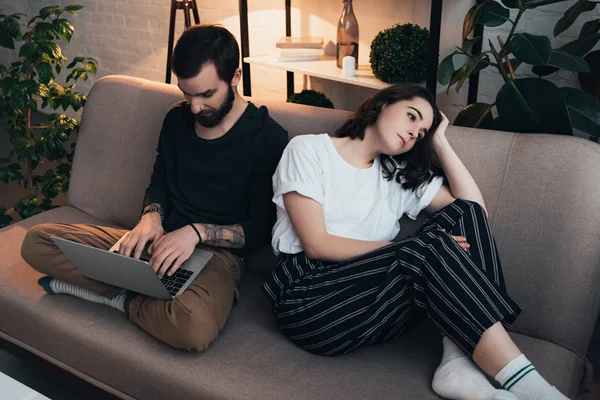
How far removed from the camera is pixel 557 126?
1669 millimetres

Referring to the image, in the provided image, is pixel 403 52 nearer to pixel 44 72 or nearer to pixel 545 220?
pixel 545 220

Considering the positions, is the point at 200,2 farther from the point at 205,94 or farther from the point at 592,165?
the point at 592,165

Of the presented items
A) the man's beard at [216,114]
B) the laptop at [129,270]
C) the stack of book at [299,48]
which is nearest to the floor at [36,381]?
the laptop at [129,270]

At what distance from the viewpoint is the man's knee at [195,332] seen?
4.67 feet

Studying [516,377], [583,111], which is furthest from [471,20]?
[516,377]

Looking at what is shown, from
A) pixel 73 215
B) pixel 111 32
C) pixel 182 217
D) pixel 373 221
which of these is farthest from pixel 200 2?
pixel 373 221

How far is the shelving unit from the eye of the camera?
208cm

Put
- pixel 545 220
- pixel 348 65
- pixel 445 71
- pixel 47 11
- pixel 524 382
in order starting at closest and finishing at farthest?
pixel 524 382 → pixel 545 220 → pixel 445 71 → pixel 47 11 → pixel 348 65

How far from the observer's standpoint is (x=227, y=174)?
1736mm

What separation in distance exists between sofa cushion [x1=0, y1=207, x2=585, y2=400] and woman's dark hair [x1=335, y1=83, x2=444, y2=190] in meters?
0.39

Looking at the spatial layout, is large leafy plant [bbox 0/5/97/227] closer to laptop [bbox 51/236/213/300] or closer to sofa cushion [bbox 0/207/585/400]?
sofa cushion [bbox 0/207/585/400]

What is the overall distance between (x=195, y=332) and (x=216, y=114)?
0.62 meters

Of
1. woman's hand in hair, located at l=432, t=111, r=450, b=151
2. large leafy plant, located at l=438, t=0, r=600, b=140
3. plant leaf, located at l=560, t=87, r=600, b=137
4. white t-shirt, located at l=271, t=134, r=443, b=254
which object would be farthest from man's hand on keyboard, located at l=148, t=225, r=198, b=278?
plant leaf, located at l=560, t=87, r=600, b=137

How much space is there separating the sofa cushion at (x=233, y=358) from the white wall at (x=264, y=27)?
1.22 m
